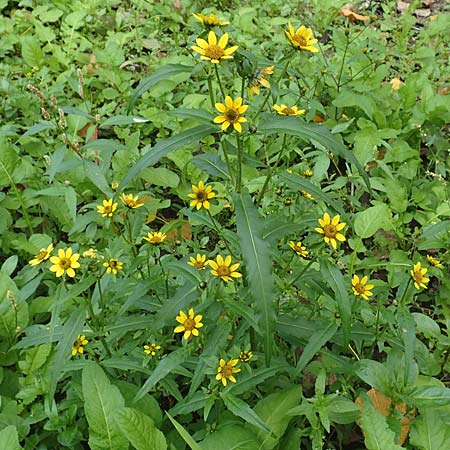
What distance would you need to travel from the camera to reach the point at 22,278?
249 centimetres

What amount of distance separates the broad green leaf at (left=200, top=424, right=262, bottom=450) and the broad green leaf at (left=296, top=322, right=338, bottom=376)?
0.29 meters

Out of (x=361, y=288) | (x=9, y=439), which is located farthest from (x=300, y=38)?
(x=9, y=439)

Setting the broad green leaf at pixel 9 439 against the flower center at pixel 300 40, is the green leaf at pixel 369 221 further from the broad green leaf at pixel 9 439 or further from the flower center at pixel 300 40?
the broad green leaf at pixel 9 439

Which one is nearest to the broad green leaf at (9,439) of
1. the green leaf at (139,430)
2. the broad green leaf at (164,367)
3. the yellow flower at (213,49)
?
the green leaf at (139,430)

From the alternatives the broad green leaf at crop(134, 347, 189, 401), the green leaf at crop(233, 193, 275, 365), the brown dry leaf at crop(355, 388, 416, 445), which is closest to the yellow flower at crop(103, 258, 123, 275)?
the broad green leaf at crop(134, 347, 189, 401)

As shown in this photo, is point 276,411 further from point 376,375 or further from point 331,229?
point 331,229

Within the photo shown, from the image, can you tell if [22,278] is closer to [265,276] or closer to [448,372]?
[265,276]

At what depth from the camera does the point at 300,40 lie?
160cm

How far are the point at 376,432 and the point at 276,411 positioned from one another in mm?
347

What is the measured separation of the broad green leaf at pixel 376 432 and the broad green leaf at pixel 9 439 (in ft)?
3.87

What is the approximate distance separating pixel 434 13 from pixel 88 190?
345cm

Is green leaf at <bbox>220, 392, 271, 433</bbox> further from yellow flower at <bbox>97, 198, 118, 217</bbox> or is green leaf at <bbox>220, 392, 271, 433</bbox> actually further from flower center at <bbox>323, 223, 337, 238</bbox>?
yellow flower at <bbox>97, 198, 118, 217</bbox>

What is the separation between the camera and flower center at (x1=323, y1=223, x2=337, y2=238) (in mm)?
1729

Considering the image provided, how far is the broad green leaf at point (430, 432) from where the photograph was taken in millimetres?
1943
